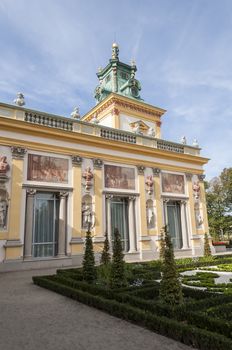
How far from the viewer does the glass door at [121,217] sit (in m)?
20.5

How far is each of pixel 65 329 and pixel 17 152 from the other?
12.8 m

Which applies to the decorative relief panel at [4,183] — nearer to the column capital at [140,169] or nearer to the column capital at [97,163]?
the column capital at [97,163]

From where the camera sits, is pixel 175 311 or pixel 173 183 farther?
pixel 173 183

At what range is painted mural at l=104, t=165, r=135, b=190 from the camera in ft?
66.6

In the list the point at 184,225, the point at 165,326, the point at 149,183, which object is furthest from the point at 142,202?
the point at 165,326

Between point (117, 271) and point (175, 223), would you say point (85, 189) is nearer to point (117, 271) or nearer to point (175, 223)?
point (175, 223)

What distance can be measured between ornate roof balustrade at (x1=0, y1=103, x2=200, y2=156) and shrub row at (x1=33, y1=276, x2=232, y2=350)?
12775 mm

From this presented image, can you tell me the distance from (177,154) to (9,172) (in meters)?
14.4

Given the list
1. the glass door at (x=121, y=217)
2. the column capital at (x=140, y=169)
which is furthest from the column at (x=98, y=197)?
the column capital at (x=140, y=169)

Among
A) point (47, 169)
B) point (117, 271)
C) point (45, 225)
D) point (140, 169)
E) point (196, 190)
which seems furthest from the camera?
point (196, 190)

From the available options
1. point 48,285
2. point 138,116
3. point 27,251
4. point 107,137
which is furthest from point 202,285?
point 138,116

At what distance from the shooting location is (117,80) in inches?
1282

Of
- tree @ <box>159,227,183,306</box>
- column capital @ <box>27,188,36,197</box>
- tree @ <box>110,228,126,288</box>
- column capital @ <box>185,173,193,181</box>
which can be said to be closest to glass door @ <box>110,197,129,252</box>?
column capital @ <box>27,188,36,197</box>

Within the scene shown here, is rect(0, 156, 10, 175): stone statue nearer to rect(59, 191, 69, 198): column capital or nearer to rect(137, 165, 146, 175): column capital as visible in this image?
rect(59, 191, 69, 198): column capital
